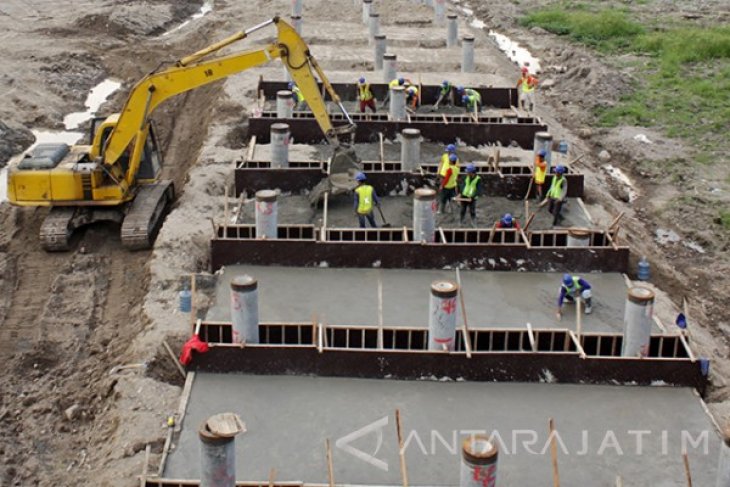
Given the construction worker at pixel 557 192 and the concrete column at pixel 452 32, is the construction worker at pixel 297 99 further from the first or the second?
the concrete column at pixel 452 32

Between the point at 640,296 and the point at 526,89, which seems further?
the point at 526,89

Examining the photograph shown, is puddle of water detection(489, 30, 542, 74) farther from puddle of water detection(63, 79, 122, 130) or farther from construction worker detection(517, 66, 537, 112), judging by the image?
puddle of water detection(63, 79, 122, 130)

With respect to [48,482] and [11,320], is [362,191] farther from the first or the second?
[48,482]

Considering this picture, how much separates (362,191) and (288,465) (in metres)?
7.19

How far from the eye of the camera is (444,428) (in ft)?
39.4

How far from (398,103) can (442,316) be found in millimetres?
12611

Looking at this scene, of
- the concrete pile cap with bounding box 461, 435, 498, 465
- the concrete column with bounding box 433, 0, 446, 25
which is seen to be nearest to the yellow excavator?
the concrete pile cap with bounding box 461, 435, 498, 465

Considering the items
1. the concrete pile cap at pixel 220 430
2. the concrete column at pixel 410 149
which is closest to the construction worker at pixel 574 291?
the concrete column at pixel 410 149

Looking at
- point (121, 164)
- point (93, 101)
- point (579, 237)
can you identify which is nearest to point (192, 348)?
point (579, 237)

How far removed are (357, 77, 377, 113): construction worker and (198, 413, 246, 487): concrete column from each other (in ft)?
55.1

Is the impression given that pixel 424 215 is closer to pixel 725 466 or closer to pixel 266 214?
pixel 266 214

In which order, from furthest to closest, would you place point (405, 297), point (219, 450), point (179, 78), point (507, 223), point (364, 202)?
point (179, 78) < point (364, 202) < point (507, 223) < point (405, 297) < point (219, 450)

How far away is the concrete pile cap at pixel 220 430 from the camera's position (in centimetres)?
918

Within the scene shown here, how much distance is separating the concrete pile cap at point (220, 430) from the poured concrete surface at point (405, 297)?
17.2 feet
